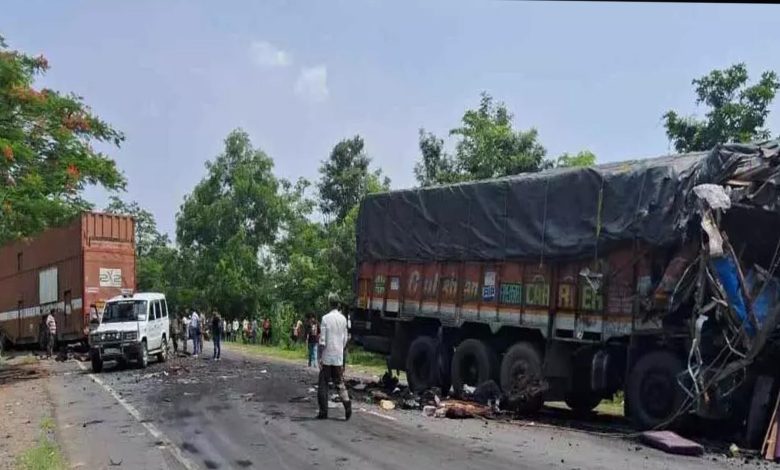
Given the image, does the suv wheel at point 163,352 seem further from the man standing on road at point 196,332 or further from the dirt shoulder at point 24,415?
the dirt shoulder at point 24,415

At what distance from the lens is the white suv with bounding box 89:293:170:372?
23.9 m

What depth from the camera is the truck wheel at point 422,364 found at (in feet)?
53.1

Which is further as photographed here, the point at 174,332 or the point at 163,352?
the point at 174,332

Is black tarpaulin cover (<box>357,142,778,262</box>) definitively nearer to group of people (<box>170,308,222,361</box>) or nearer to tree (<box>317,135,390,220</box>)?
group of people (<box>170,308,222,361</box>)

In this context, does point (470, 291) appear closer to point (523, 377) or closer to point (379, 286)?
point (523, 377)

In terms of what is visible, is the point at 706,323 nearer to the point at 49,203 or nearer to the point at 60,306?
the point at 49,203

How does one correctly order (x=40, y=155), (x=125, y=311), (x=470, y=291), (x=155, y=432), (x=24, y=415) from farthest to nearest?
(x=125, y=311), (x=40, y=155), (x=470, y=291), (x=24, y=415), (x=155, y=432)

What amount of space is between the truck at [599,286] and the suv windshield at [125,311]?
9.92 metres

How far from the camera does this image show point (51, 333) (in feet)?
97.3

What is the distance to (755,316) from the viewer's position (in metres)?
10.5

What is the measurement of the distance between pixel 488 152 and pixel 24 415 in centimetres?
2166

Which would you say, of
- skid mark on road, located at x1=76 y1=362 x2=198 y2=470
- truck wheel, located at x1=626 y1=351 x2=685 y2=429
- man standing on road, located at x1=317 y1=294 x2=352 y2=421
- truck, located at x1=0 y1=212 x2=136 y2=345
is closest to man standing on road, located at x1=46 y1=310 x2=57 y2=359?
truck, located at x1=0 y1=212 x2=136 y2=345

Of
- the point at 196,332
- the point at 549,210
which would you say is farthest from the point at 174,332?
Result: the point at 549,210

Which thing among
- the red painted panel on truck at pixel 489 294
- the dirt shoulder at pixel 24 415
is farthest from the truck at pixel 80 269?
the red painted panel on truck at pixel 489 294
